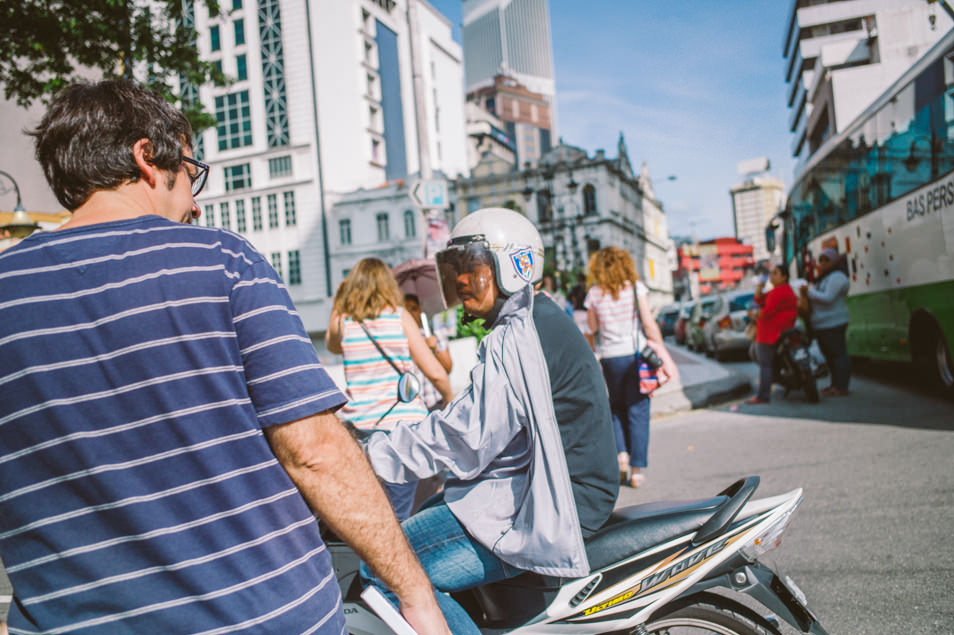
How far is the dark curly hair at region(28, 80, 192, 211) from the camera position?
1.35 m

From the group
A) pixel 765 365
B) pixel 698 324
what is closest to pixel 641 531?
pixel 765 365

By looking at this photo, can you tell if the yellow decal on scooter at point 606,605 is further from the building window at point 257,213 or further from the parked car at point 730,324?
the building window at point 257,213

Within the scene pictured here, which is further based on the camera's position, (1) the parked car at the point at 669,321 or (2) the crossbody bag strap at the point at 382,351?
(1) the parked car at the point at 669,321

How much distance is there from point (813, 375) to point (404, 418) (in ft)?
24.1

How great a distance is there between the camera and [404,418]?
3.64 metres

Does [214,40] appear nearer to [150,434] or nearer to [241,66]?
[241,66]

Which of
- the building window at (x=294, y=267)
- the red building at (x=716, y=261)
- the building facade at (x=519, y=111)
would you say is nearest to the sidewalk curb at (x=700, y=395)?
the building window at (x=294, y=267)

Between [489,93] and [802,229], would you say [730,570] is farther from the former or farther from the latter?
[489,93]

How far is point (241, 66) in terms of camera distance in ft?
177

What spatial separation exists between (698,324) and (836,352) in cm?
1264

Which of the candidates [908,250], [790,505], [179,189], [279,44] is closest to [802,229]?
[908,250]

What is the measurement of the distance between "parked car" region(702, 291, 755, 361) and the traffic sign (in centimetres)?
869

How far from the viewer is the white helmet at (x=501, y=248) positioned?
2.45 metres

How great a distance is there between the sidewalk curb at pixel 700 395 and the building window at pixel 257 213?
1953 inches
